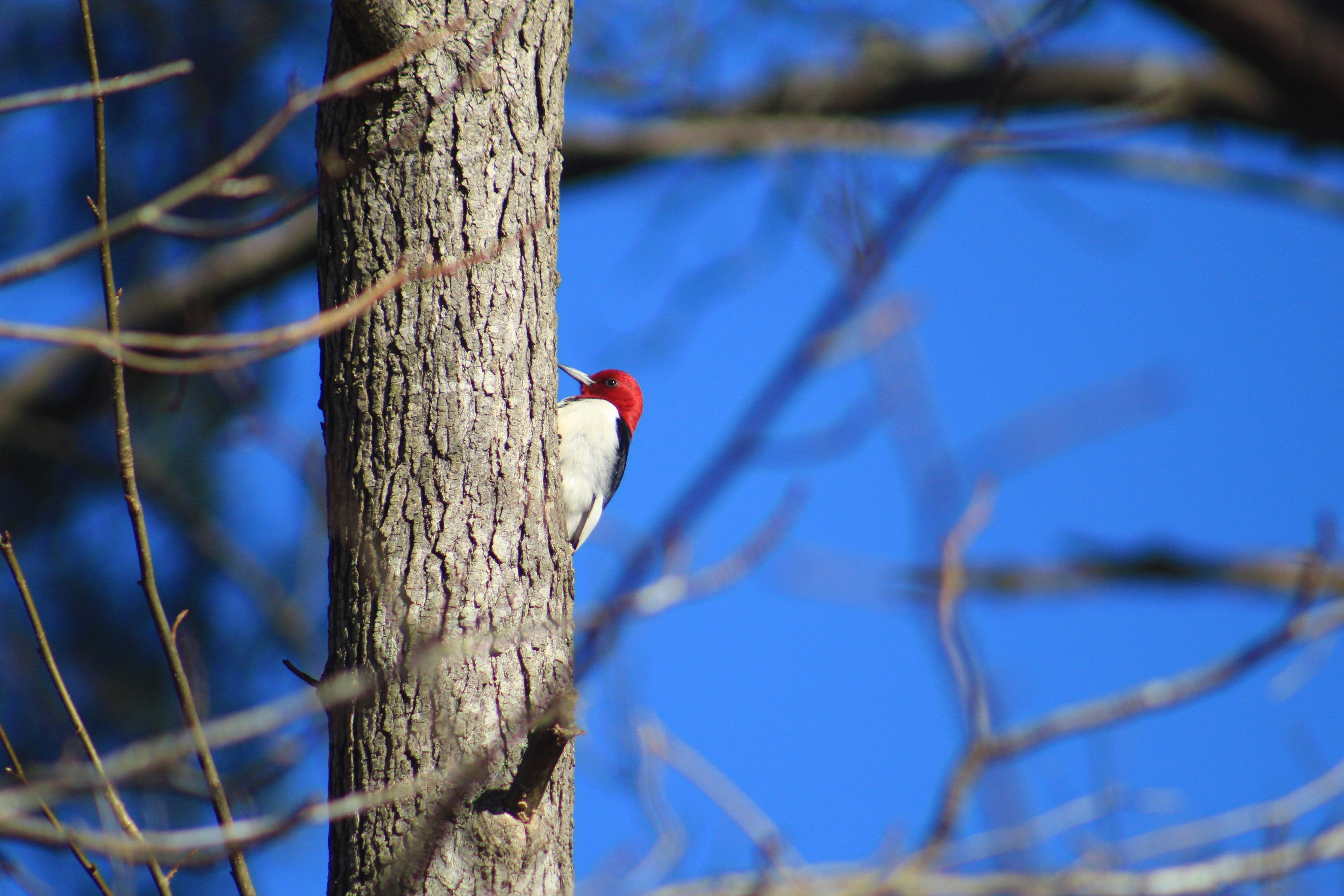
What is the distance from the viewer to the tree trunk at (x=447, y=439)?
227 cm

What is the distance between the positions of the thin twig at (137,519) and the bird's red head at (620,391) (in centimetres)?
353

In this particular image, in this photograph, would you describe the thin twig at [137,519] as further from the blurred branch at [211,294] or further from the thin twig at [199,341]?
the blurred branch at [211,294]

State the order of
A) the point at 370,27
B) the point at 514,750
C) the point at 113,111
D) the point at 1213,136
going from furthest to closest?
the point at 113,111 → the point at 1213,136 → the point at 370,27 → the point at 514,750

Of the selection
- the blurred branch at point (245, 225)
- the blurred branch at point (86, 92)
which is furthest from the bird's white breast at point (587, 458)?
the blurred branch at point (86, 92)

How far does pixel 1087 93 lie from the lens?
6188 mm

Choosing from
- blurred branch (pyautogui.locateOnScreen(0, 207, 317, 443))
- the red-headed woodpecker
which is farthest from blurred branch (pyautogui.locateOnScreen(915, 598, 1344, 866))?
blurred branch (pyautogui.locateOnScreen(0, 207, 317, 443))

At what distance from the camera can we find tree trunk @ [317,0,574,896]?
2271 mm

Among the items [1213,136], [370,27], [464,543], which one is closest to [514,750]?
[464,543]

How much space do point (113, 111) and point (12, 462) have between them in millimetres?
2223

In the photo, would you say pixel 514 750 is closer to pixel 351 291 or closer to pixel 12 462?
pixel 351 291

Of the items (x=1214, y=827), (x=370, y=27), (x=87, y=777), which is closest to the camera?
(x=87, y=777)

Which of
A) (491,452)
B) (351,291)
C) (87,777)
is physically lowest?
(87,777)

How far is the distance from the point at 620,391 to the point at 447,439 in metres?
3.11

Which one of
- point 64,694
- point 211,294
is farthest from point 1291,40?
point 211,294
